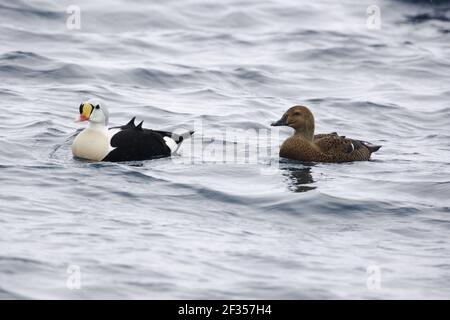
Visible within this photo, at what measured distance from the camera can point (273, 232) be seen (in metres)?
9.55

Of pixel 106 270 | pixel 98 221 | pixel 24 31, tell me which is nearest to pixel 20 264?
pixel 106 270

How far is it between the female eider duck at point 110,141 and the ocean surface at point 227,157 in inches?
6.2

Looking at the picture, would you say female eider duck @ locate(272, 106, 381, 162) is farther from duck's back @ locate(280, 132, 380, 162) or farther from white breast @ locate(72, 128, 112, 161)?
white breast @ locate(72, 128, 112, 161)

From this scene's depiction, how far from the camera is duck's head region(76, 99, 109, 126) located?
1216cm

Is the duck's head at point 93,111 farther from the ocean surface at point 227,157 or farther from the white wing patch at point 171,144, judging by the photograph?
the white wing patch at point 171,144

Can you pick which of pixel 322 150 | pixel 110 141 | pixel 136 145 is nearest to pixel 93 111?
pixel 110 141

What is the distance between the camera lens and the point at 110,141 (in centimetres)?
1199

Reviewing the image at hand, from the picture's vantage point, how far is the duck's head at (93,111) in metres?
12.2

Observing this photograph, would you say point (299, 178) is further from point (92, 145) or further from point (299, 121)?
point (92, 145)

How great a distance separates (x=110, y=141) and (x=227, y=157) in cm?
162

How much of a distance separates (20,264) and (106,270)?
27.0 inches
